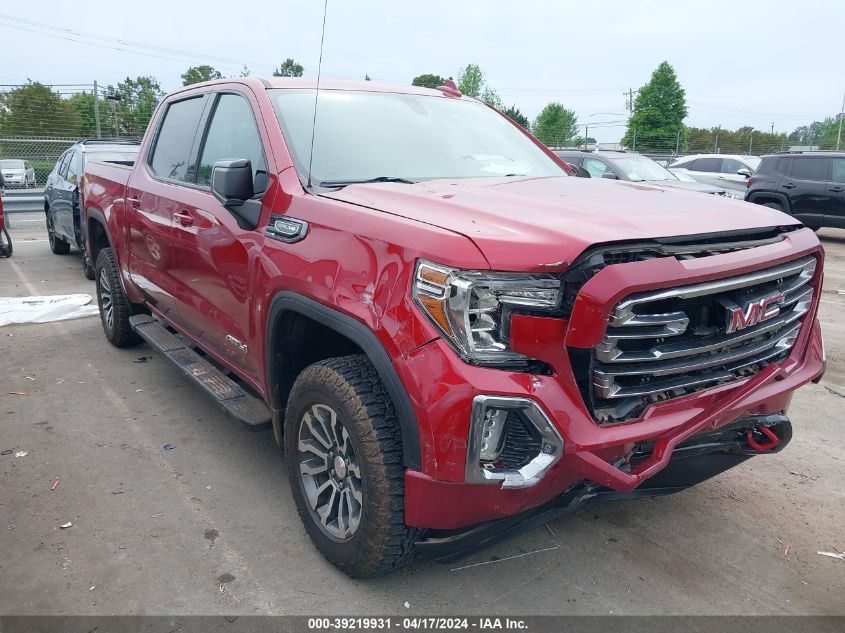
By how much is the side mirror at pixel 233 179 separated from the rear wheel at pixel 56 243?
847 cm

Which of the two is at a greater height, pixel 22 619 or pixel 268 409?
pixel 268 409

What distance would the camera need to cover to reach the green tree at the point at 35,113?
1634 centimetres

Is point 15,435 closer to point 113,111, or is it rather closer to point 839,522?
point 839,522

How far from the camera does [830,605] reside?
8.71ft

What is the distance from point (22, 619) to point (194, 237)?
6.32ft

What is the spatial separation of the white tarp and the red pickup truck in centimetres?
407

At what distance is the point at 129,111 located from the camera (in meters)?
18.6

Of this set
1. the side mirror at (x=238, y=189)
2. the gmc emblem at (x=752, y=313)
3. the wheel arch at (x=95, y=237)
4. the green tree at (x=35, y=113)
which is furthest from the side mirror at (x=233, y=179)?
the green tree at (x=35, y=113)

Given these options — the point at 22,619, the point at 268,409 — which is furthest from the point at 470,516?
the point at 22,619

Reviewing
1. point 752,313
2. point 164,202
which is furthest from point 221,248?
point 752,313

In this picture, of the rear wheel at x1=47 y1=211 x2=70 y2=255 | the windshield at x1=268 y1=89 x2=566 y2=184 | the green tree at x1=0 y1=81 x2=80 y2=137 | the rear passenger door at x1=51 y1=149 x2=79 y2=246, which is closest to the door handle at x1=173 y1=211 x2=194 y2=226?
the windshield at x1=268 y1=89 x2=566 y2=184

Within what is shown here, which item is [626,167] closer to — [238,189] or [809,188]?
[809,188]

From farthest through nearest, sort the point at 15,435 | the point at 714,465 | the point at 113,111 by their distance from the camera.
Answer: the point at 113,111 < the point at 15,435 < the point at 714,465

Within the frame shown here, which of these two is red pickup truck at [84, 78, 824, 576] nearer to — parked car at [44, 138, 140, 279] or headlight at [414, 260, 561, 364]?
headlight at [414, 260, 561, 364]
